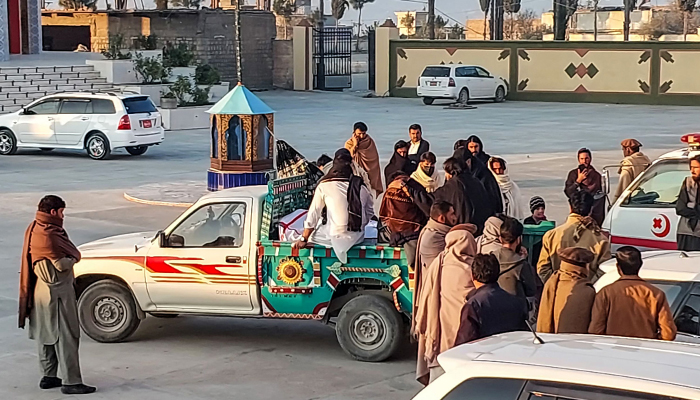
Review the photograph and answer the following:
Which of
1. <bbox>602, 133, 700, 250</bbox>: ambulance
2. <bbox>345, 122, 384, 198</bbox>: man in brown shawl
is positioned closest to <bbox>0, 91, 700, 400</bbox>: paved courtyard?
<bbox>602, 133, 700, 250</bbox>: ambulance

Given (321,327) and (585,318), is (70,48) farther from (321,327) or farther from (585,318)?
(585,318)

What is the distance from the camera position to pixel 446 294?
24.2 feet

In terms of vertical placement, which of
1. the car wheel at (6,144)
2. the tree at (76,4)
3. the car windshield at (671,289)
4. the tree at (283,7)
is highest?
the tree at (283,7)

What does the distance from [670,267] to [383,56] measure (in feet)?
138

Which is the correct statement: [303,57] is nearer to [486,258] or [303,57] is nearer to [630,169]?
[630,169]

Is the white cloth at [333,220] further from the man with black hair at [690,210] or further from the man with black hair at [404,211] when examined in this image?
the man with black hair at [690,210]

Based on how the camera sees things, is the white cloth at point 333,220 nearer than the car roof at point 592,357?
No

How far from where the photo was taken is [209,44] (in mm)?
48938

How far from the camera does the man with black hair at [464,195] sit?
30.9 feet

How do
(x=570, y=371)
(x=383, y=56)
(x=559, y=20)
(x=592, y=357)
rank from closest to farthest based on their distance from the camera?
(x=570, y=371)
(x=592, y=357)
(x=383, y=56)
(x=559, y=20)

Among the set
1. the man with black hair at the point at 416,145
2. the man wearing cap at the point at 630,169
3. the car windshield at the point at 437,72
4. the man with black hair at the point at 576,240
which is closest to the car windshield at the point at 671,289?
the man with black hair at the point at 576,240

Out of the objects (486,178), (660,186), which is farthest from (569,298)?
(660,186)

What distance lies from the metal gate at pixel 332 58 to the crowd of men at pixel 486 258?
4017 centimetres

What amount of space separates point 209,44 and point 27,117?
22745 mm
